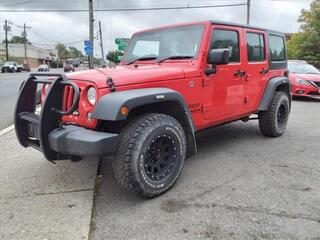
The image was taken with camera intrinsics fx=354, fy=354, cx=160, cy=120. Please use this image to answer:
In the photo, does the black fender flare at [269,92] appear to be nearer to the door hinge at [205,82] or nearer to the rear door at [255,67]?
the rear door at [255,67]

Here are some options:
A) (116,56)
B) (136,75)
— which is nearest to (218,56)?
(136,75)

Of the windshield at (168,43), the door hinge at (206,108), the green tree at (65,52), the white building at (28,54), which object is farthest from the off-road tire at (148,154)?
the green tree at (65,52)

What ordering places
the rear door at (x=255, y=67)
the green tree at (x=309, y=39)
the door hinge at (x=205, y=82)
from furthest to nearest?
the green tree at (x=309, y=39)
the rear door at (x=255, y=67)
the door hinge at (x=205, y=82)

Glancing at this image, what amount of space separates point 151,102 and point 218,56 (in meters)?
1.22

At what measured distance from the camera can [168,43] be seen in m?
4.80

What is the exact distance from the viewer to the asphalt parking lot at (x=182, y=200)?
9.87 ft

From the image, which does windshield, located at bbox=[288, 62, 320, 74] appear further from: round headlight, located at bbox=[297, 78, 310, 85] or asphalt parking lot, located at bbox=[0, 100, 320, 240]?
asphalt parking lot, located at bbox=[0, 100, 320, 240]

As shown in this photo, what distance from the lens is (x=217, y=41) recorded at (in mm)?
4715

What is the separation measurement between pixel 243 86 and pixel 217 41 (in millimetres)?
927

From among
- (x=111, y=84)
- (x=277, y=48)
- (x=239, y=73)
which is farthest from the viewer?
(x=277, y=48)

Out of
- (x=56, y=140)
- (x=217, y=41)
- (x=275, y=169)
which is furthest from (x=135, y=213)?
(x=217, y=41)

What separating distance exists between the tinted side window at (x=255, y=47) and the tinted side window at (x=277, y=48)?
0.40 m

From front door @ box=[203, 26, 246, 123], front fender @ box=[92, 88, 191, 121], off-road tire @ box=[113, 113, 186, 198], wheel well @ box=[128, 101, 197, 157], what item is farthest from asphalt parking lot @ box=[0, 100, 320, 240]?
front fender @ box=[92, 88, 191, 121]

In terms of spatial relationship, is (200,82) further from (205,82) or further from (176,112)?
(176,112)
